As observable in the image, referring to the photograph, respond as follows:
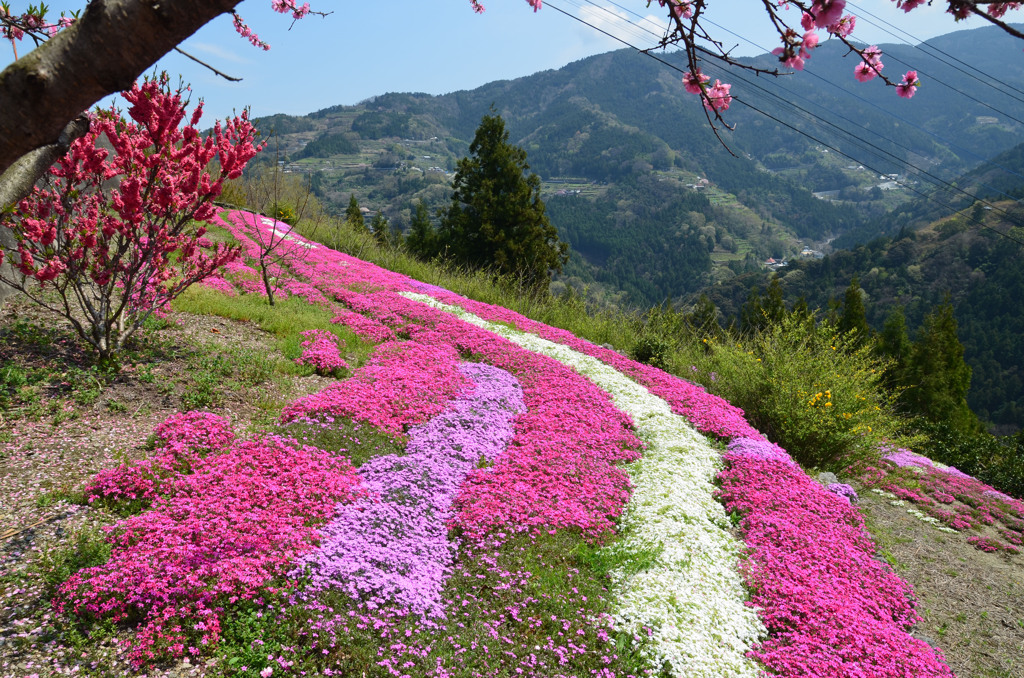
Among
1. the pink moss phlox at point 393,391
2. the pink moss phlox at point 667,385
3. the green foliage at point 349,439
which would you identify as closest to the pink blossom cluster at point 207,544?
the green foliage at point 349,439

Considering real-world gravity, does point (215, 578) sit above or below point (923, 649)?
above

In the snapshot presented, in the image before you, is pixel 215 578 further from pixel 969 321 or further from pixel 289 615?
pixel 969 321

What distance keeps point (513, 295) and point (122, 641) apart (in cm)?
1786

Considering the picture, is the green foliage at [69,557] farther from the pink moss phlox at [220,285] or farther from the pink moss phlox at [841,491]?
the pink moss phlox at [841,491]

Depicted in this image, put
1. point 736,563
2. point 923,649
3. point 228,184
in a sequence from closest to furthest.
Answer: point 923,649, point 736,563, point 228,184

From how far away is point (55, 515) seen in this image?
4.70 metres

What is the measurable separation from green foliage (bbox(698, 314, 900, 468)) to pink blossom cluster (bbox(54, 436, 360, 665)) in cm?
891

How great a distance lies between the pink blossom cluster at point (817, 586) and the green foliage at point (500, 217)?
874 inches

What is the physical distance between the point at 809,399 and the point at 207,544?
409 inches

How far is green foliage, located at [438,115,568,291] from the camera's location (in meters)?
29.6

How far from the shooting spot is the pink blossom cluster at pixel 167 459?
199 inches

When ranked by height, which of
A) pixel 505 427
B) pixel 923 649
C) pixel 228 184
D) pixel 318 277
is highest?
pixel 228 184

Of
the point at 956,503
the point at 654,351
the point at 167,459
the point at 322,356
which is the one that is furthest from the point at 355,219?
the point at 956,503

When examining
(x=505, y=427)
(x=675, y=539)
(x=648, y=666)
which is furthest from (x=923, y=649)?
(x=505, y=427)
